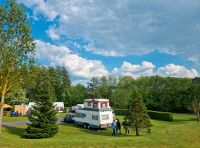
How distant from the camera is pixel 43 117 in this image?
96.5 feet

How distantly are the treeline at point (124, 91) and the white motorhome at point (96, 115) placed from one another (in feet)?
50.1

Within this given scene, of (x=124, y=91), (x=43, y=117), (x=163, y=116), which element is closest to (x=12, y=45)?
(x=43, y=117)

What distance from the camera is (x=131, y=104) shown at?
1150 inches

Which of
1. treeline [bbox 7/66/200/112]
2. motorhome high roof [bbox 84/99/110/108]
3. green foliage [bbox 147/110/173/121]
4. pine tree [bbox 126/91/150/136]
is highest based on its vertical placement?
treeline [bbox 7/66/200/112]

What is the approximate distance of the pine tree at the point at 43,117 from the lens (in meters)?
28.3

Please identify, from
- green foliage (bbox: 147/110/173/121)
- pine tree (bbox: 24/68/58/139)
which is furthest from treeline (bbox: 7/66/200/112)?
pine tree (bbox: 24/68/58/139)

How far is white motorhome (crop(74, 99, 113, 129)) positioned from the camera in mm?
36625

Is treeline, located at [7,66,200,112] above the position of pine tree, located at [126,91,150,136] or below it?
above

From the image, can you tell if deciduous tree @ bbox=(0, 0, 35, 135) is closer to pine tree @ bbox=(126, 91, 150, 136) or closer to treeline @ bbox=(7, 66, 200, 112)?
pine tree @ bbox=(126, 91, 150, 136)

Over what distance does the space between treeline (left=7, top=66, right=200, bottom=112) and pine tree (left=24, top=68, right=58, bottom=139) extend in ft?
68.8

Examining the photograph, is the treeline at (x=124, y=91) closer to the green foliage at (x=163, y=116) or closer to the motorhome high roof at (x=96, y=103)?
the green foliage at (x=163, y=116)

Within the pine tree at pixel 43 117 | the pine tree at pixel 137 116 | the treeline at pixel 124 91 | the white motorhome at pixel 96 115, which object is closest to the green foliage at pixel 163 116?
the treeline at pixel 124 91

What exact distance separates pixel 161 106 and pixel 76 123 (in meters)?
41.2

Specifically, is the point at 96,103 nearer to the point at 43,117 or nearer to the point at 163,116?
the point at 43,117
